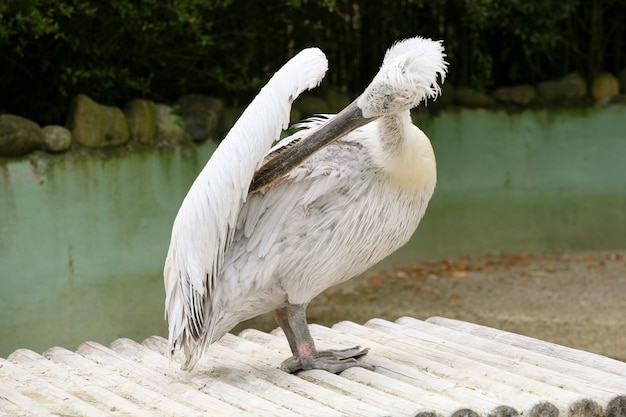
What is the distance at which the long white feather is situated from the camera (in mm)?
2912

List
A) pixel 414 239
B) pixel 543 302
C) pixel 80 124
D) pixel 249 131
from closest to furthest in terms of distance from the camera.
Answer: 1. pixel 249 131
2. pixel 80 124
3. pixel 543 302
4. pixel 414 239

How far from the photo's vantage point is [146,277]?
216 inches

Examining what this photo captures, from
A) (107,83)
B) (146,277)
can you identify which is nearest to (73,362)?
(146,277)

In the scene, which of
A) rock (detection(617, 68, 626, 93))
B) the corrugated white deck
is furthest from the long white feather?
rock (detection(617, 68, 626, 93))

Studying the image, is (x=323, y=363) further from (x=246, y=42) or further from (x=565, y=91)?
(x=565, y=91)

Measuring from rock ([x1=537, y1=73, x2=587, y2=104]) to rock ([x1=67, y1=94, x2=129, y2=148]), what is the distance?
3405 millimetres

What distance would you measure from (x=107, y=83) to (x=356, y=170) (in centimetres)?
266

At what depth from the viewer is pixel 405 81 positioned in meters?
2.95

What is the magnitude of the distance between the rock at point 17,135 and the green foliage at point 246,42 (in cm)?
41

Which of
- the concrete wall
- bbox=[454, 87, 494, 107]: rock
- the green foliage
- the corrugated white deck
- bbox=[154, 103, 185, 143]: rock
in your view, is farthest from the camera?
bbox=[454, 87, 494, 107]: rock

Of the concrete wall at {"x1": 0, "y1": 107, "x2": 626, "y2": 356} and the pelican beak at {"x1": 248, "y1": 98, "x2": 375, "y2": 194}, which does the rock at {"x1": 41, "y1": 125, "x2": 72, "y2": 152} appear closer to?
the concrete wall at {"x1": 0, "y1": 107, "x2": 626, "y2": 356}

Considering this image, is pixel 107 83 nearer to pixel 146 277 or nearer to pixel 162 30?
pixel 162 30

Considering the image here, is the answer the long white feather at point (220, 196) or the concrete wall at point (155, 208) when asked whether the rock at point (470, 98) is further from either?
the long white feather at point (220, 196)

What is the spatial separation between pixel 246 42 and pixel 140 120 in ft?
3.05
